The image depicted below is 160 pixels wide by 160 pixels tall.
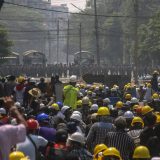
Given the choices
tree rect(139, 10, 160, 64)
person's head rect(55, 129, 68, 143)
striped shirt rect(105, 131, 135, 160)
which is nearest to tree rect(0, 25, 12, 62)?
tree rect(139, 10, 160, 64)

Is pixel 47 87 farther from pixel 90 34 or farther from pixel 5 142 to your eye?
pixel 90 34

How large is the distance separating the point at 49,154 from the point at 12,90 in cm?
1165

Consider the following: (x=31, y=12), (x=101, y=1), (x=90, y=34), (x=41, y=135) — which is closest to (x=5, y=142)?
(x=41, y=135)

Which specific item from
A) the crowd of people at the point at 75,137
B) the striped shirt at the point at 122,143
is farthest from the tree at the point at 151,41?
the striped shirt at the point at 122,143

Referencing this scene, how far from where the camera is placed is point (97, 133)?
13.8 metres

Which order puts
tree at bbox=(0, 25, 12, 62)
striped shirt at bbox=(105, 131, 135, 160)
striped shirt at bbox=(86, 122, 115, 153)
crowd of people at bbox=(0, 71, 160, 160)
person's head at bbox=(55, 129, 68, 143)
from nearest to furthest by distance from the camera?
crowd of people at bbox=(0, 71, 160, 160)
person's head at bbox=(55, 129, 68, 143)
striped shirt at bbox=(105, 131, 135, 160)
striped shirt at bbox=(86, 122, 115, 153)
tree at bbox=(0, 25, 12, 62)

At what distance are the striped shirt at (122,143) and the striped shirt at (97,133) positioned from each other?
4.05 ft

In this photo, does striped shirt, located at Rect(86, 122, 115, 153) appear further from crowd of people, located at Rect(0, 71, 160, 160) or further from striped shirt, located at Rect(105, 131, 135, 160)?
striped shirt, located at Rect(105, 131, 135, 160)

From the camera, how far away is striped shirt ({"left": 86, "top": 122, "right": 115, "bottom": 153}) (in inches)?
542

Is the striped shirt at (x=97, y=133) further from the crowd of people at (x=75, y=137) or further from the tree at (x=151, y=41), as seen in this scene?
the tree at (x=151, y=41)

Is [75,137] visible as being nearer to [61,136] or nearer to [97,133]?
[61,136]

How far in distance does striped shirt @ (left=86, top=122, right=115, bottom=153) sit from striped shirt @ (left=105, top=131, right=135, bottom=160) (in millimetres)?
1234

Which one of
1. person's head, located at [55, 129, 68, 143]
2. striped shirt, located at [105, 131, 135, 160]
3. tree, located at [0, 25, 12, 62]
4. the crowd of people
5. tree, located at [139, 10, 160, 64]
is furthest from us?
tree, located at [139, 10, 160, 64]

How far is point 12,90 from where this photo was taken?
2270 centimetres
